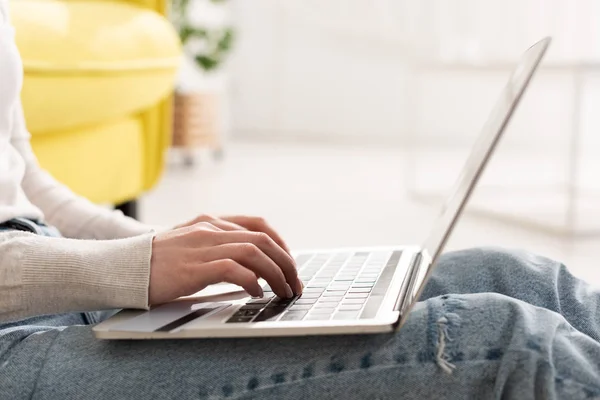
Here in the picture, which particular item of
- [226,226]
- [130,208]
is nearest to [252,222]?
[226,226]

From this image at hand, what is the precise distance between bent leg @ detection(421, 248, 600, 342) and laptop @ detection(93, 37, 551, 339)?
0.09 feet

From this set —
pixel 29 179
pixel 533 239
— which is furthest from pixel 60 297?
pixel 533 239

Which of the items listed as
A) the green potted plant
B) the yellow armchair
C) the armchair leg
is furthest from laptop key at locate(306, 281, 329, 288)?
the green potted plant

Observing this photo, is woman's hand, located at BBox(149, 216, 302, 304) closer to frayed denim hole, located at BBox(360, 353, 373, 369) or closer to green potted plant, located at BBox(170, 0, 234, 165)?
frayed denim hole, located at BBox(360, 353, 373, 369)

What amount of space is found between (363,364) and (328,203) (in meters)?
2.28

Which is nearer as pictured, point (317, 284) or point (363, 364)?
point (363, 364)

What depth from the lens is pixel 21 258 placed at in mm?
626

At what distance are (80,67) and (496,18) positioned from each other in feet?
11.0

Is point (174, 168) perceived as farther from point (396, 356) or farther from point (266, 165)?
point (396, 356)

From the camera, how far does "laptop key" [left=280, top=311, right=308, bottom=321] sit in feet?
1.91

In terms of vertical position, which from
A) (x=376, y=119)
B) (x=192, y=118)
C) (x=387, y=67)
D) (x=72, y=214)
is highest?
(x=72, y=214)

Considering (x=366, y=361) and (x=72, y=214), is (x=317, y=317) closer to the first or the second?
(x=366, y=361)

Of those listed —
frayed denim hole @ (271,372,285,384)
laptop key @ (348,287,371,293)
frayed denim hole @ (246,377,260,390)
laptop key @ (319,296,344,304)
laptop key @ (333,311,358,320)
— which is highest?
laptop key @ (333,311,358,320)

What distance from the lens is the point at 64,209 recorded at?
0.94 metres
